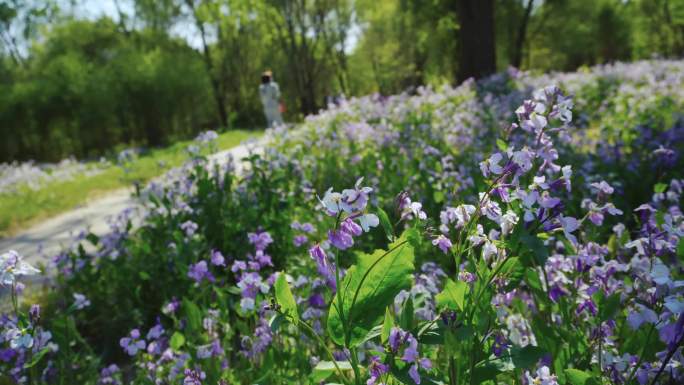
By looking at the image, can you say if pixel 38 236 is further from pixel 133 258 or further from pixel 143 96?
pixel 143 96

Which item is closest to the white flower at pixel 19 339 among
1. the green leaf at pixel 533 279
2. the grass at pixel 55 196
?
the green leaf at pixel 533 279

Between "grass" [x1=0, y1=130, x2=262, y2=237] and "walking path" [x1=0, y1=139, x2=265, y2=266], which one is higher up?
"grass" [x1=0, y1=130, x2=262, y2=237]

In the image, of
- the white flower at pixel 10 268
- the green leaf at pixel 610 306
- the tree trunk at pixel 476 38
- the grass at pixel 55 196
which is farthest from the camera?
the tree trunk at pixel 476 38

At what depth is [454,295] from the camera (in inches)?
50.8

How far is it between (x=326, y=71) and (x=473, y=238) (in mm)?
36607

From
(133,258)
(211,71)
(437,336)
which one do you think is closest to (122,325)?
(133,258)

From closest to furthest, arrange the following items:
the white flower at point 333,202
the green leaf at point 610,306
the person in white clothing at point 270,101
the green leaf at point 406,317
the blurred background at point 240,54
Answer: the white flower at point 333,202 → the green leaf at point 406,317 → the green leaf at point 610,306 → the person in white clothing at point 270,101 → the blurred background at point 240,54

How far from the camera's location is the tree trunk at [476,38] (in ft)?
38.5

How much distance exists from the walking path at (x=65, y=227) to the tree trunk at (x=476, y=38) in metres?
6.88

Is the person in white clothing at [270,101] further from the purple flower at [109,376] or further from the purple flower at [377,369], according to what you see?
the purple flower at [377,369]

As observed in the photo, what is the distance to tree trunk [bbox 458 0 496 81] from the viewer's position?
38.5 feet

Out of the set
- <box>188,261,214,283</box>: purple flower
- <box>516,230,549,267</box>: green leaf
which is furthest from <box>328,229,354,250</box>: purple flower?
<box>188,261,214,283</box>: purple flower

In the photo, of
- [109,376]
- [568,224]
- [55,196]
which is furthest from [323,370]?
[55,196]

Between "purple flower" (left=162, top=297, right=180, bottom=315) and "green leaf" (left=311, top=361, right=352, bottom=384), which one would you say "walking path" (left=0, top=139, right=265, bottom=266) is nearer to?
"purple flower" (left=162, top=297, right=180, bottom=315)
